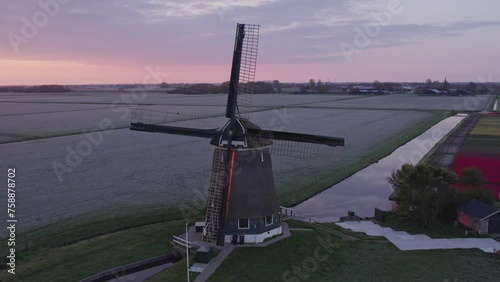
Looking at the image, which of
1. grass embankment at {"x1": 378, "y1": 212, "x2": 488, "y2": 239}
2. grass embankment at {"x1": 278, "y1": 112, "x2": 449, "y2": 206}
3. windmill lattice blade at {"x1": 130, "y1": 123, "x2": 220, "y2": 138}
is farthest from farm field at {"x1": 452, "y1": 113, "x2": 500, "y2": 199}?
windmill lattice blade at {"x1": 130, "y1": 123, "x2": 220, "y2": 138}

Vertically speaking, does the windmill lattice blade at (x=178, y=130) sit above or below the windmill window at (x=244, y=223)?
above

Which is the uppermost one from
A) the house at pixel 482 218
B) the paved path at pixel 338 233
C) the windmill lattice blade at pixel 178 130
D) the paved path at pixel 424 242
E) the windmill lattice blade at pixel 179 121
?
the windmill lattice blade at pixel 178 130

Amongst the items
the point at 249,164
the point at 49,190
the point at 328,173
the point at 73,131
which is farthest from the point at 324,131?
the point at 249,164

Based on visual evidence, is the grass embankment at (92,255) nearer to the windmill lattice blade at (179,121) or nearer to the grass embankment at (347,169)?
the windmill lattice blade at (179,121)

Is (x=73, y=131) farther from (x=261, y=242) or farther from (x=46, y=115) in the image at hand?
(x=261, y=242)

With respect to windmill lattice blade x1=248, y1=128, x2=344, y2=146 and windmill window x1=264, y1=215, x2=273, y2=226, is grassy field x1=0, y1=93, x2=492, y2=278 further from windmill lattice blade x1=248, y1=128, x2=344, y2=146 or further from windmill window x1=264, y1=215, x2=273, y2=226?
windmill lattice blade x1=248, y1=128, x2=344, y2=146

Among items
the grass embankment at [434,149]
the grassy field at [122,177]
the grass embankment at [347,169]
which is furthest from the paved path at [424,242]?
the grass embankment at [434,149]

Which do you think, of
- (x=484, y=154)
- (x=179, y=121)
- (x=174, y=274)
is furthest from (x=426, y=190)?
(x=484, y=154)
